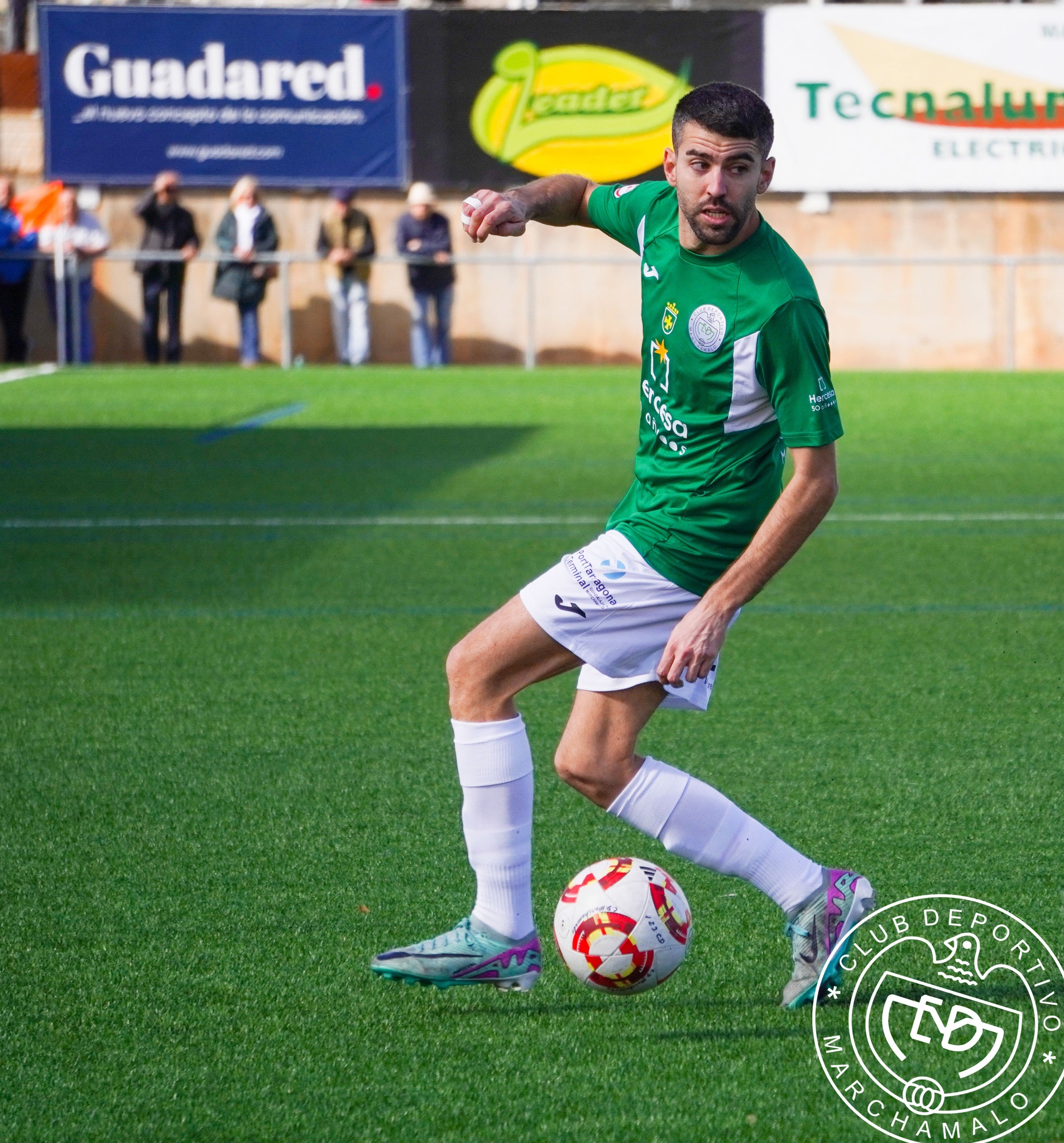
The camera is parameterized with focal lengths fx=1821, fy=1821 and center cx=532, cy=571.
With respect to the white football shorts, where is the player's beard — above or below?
above

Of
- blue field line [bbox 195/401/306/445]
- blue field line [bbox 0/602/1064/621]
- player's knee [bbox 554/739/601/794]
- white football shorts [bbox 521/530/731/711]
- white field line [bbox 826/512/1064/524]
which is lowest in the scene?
blue field line [bbox 195/401/306/445]

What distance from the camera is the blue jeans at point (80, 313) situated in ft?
68.5

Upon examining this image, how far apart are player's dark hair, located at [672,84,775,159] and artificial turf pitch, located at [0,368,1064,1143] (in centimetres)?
177

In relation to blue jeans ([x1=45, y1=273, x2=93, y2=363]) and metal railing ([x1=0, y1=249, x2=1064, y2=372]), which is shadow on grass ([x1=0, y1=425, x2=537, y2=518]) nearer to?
metal railing ([x1=0, y1=249, x2=1064, y2=372])

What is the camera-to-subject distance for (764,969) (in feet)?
13.1

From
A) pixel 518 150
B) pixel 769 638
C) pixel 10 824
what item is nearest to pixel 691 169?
pixel 10 824

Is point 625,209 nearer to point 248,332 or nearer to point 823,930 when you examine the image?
point 823,930

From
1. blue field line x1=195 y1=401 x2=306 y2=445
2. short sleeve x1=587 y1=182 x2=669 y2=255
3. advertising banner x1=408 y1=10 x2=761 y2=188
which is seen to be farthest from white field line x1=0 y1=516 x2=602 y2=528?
advertising banner x1=408 y1=10 x2=761 y2=188

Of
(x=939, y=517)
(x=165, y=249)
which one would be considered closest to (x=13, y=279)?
(x=165, y=249)

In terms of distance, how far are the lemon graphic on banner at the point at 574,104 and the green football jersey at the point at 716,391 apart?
1889 centimetres

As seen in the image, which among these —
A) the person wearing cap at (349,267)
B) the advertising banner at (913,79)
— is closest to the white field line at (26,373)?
the person wearing cap at (349,267)

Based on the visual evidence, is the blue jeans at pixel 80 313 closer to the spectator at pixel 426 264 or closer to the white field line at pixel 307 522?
the spectator at pixel 426 264

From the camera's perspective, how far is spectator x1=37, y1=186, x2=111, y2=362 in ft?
65.9

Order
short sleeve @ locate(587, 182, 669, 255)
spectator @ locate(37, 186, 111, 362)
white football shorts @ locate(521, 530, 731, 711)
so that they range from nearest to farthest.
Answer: white football shorts @ locate(521, 530, 731, 711) → short sleeve @ locate(587, 182, 669, 255) → spectator @ locate(37, 186, 111, 362)
